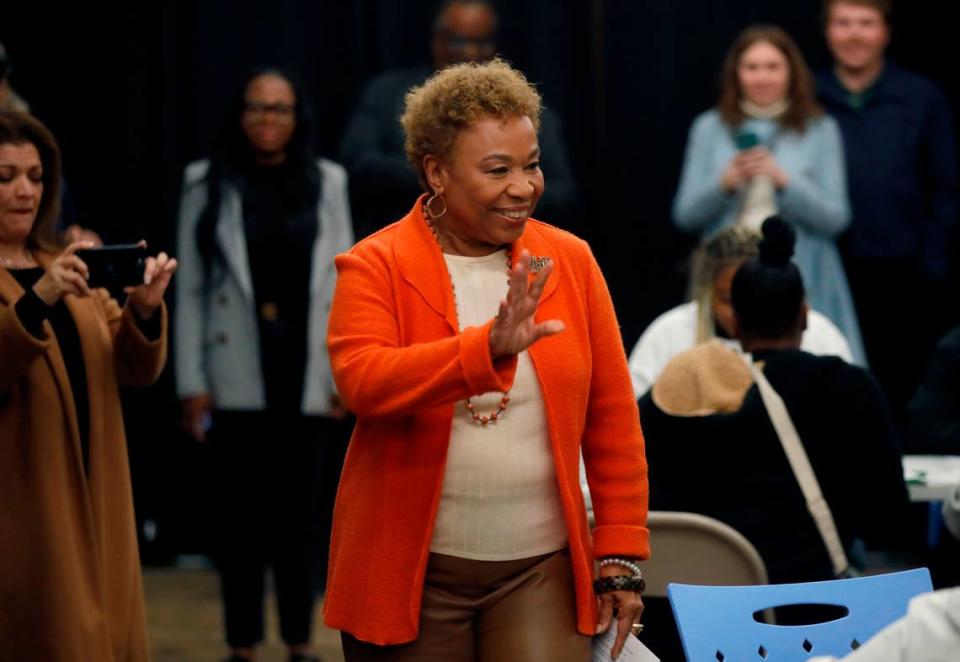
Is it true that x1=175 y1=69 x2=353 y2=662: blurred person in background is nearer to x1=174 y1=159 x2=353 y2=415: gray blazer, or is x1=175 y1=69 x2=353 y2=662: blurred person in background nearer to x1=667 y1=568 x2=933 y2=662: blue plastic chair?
x1=174 y1=159 x2=353 y2=415: gray blazer

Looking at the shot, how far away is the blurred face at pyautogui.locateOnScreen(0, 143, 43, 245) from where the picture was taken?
157 inches

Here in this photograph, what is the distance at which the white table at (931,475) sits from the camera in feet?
14.4

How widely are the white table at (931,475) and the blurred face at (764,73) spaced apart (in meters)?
1.70

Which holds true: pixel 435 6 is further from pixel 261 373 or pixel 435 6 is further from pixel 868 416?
pixel 868 416

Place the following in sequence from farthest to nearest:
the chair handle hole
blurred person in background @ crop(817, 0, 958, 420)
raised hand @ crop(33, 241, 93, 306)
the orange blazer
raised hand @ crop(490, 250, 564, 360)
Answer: blurred person in background @ crop(817, 0, 958, 420) → the chair handle hole → raised hand @ crop(33, 241, 93, 306) → the orange blazer → raised hand @ crop(490, 250, 564, 360)

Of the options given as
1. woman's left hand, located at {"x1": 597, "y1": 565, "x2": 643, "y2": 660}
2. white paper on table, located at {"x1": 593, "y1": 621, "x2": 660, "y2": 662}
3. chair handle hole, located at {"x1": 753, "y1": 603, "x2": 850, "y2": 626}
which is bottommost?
chair handle hole, located at {"x1": 753, "y1": 603, "x2": 850, "y2": 626}

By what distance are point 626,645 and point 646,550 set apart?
0.61 ft

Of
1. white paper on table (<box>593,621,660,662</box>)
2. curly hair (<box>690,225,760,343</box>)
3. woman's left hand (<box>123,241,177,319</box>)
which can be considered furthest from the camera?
curly hair (<box>690,225,760,343</box>)

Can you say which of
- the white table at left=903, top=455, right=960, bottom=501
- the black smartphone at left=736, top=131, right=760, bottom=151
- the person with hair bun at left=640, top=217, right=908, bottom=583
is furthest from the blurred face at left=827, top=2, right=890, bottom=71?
the person with hair bun at left=640, top=217, right=908, bottom=583

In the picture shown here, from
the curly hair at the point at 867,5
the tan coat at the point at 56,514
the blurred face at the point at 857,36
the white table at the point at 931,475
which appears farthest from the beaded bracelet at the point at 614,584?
the curly hair at the point at 867,5

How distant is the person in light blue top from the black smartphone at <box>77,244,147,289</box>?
9.14 feet

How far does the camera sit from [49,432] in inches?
153

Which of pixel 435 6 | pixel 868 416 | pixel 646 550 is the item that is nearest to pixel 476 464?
pixel 646 550

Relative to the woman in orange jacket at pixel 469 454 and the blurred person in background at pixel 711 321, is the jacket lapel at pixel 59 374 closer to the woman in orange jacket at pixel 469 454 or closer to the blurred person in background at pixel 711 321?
the woman in orange jacket at pixel 469 454
